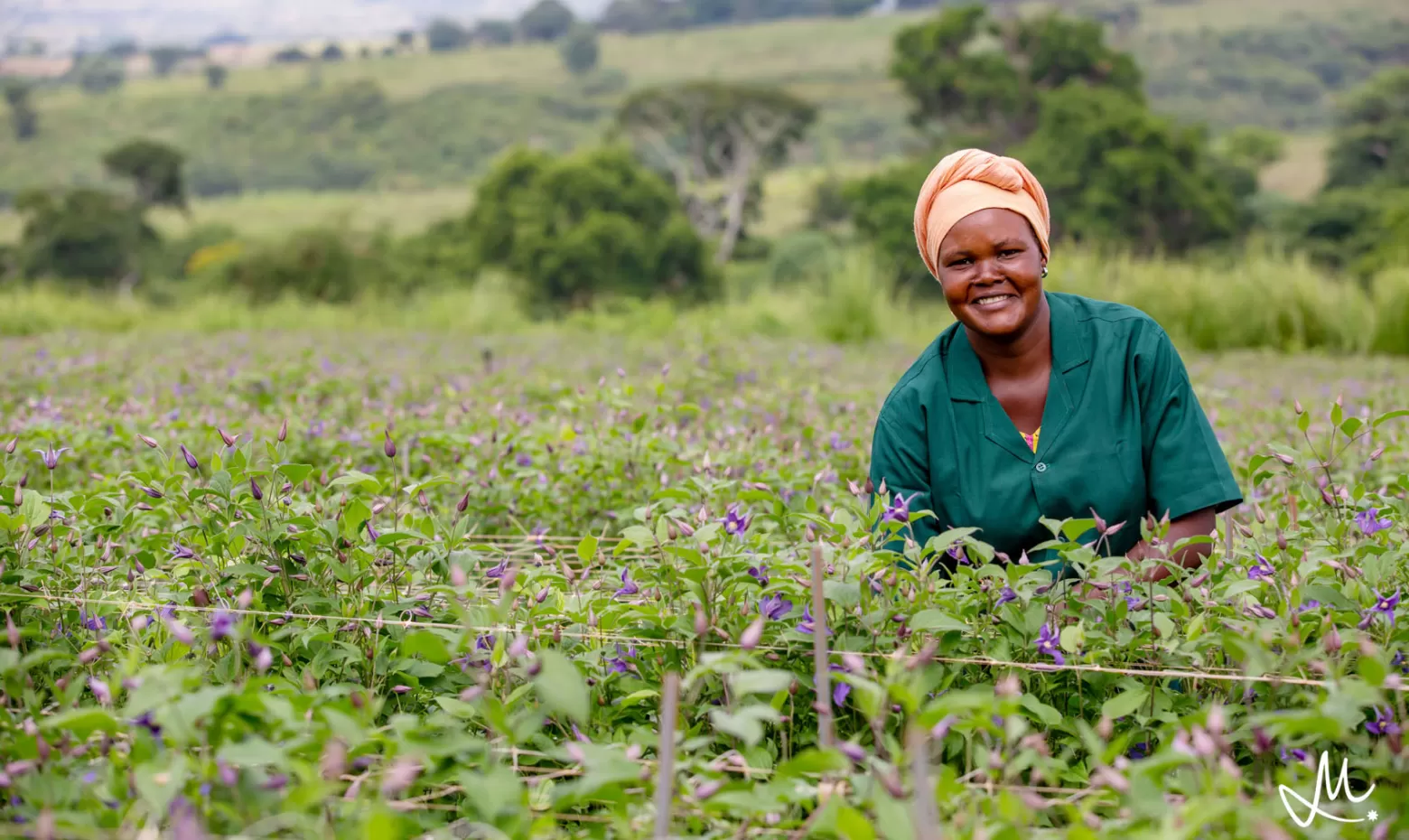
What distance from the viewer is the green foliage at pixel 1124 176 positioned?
91.3 ft

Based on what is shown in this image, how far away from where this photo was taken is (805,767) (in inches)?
58.3

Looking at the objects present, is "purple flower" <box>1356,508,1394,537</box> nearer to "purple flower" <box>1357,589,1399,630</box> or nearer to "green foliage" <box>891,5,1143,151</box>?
"purple flower" <box>1357,589,1399,630</box>

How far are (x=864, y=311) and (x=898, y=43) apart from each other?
2536 cm

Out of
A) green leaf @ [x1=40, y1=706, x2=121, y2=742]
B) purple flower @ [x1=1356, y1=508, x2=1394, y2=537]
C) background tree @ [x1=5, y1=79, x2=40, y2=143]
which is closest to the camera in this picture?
green leaf @ [x1=40, y1=706, x2=121, y2=742]

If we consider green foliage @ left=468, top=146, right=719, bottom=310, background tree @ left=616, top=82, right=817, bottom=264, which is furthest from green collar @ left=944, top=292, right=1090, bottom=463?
background tree @ left=616, top=82, right=817, bottom=264

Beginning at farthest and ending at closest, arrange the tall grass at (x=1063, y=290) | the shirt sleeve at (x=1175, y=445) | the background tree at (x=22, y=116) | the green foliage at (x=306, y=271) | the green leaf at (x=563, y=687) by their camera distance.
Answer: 1. the background tree at (x=22, y=116)
2. the green foliage at (x=306, y=271)
3. the tall grass at (x=1063, y=290)
4. the shirt sleeve at (x=1175, y=445)
5. the green leaf at (x=563, y=687)

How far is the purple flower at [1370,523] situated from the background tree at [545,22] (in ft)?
417

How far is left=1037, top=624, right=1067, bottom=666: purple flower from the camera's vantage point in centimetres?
195

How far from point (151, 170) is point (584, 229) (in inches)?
1058

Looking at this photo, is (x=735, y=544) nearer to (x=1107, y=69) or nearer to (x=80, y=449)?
(x=80, y=449)

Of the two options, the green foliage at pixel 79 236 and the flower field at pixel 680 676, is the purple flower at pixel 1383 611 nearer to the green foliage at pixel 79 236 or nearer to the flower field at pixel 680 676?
the flower field at pixel 680 676

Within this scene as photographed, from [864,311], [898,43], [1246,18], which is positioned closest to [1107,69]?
[898,43]

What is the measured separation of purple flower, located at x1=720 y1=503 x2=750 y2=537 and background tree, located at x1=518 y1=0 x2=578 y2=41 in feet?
417

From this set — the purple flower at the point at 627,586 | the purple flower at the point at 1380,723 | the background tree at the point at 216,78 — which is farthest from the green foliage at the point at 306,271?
the background tree at the point at 216,78
